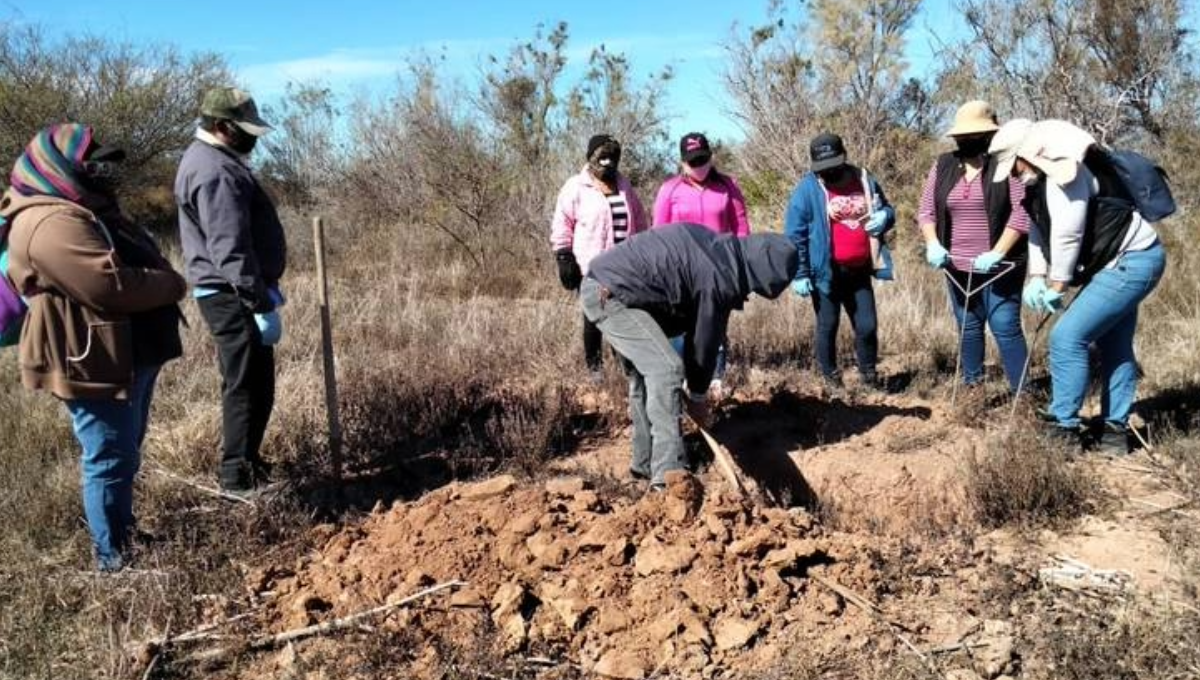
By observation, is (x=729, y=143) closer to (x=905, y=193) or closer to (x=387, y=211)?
(x=905, y=193)

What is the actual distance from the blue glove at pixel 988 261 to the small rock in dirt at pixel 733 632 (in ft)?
8.37

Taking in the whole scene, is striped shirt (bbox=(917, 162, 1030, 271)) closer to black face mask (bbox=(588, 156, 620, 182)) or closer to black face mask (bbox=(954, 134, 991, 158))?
black face mask (bbox=(954, 134, 991, 158))

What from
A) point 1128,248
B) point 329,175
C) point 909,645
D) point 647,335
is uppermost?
point 329,175

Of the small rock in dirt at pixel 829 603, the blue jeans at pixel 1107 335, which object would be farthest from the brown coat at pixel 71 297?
the blue jeans at pixel 1107 335

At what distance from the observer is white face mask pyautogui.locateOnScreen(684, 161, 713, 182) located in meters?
5.22

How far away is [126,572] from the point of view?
3.37 m

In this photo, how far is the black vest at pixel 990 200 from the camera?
182 inches

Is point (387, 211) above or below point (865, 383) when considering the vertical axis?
above

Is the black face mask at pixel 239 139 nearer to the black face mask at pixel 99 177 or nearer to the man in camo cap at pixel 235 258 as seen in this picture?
the man in camo cap at pixel 235 258

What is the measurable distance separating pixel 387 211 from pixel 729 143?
6.18 metres

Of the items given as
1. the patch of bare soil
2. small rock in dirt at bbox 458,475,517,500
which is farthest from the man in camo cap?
small rock in dirt at bbox 458,475,517,500

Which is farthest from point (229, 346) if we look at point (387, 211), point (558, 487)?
point (387, 211)

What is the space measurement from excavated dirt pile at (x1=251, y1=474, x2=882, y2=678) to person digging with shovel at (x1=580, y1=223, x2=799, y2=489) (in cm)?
41

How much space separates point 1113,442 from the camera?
4309 mm
